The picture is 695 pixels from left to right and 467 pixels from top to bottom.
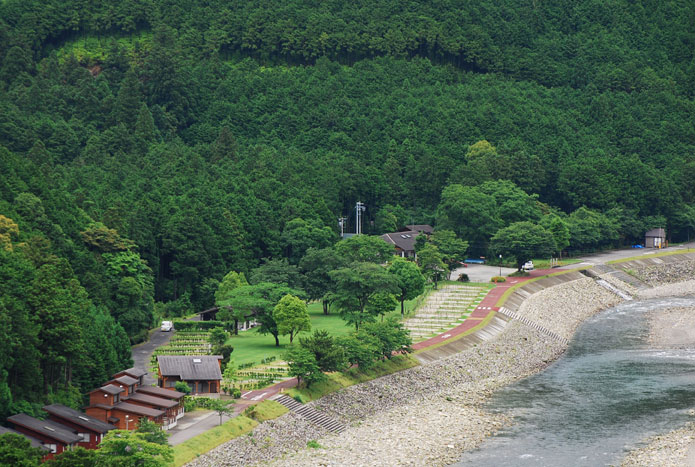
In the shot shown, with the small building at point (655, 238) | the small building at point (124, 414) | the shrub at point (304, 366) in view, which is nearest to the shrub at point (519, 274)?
the small building at point (655, 238)

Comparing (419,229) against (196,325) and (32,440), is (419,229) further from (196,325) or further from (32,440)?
(32,440)

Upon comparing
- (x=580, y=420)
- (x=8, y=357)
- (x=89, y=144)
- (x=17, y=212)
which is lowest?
(x=580, y=420)

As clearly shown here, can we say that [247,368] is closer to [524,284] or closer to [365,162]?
[524,284]

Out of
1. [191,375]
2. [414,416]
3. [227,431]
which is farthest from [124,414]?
[414,416]

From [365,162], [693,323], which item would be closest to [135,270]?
[693,323]

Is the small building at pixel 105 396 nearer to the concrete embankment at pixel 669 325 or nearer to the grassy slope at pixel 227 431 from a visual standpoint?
the grassy slope at pixel 227 431

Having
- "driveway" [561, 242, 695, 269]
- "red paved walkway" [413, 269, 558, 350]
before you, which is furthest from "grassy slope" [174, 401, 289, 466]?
"driveway" [561, 242, 695, 269]
